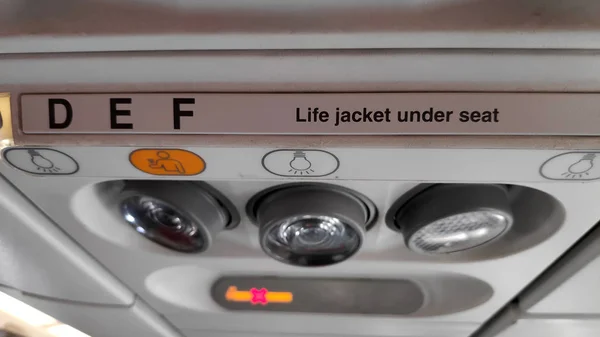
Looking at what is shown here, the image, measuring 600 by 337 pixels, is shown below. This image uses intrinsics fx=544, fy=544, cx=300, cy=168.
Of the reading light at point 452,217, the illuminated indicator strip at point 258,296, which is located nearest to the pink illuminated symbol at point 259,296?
the illuminated indicator strip at point 258,296

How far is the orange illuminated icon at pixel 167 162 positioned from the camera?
1.50 feet

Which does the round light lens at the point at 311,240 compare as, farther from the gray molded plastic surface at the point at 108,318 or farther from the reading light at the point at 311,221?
the gray molded plastic surface at the point at 108,318

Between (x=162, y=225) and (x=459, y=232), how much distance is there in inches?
13.9

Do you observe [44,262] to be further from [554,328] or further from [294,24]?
[554,328]

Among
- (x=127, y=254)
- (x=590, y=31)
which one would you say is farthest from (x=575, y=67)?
(x=127, y=254)

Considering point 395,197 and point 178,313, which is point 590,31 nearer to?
point 395,197

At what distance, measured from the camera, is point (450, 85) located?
15.8 inches

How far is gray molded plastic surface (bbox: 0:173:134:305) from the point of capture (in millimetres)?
592

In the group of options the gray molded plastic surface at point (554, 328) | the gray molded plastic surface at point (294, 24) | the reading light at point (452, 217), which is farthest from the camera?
the gray molded plastic surface at point (554, 328)

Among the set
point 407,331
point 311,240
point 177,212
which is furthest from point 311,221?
point 407,331

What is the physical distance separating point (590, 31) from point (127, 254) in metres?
0.56

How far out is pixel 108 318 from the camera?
2.81 feet

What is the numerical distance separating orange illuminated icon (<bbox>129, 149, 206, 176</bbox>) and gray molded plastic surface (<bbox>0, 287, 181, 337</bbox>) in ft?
1.38

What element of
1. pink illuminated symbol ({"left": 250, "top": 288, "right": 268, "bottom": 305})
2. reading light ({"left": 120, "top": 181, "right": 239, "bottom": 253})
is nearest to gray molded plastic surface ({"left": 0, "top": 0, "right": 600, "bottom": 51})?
reading light ({"left": 120, "top": 181, "right": 239, "bottom": 253})
